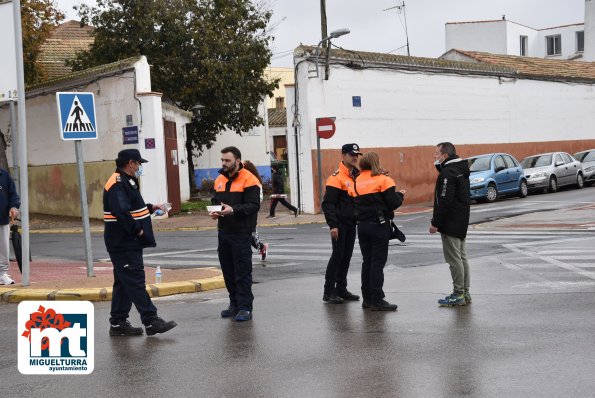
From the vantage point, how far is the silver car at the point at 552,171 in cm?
3325

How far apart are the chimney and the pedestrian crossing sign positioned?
2270 inches

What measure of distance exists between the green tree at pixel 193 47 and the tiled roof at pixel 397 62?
798cm

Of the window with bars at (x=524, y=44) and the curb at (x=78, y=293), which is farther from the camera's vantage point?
→ the window with bars at (x=524, y=44)

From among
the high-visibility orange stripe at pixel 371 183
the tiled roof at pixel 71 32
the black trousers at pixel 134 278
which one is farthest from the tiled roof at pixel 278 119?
the black trousers at pixel 134 278

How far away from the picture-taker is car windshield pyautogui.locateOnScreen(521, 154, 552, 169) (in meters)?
34.1

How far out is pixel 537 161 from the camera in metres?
34.5

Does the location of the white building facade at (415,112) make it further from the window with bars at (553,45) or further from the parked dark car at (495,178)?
the window with bars at (553,45)

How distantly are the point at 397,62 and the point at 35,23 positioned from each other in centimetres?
1291

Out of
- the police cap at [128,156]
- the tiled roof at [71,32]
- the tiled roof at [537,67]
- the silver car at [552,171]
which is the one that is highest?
the tiled roof at [71,32]

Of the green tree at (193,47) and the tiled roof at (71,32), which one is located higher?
the tiled roof at (71,32)

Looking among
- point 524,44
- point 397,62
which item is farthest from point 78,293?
point 524,44

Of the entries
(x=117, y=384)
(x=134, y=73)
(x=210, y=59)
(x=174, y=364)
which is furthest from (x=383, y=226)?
(x=210, y=59)

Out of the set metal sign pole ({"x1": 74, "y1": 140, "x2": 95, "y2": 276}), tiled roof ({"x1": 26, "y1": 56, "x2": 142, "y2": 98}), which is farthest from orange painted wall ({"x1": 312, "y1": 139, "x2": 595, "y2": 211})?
metal sign pole ({"x1": 74, "y1": 140, "x2": 95, "y2": 276})

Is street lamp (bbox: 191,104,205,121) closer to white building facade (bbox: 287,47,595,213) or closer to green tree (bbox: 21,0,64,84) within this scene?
green tree (bbox: 21,0,64,84)
